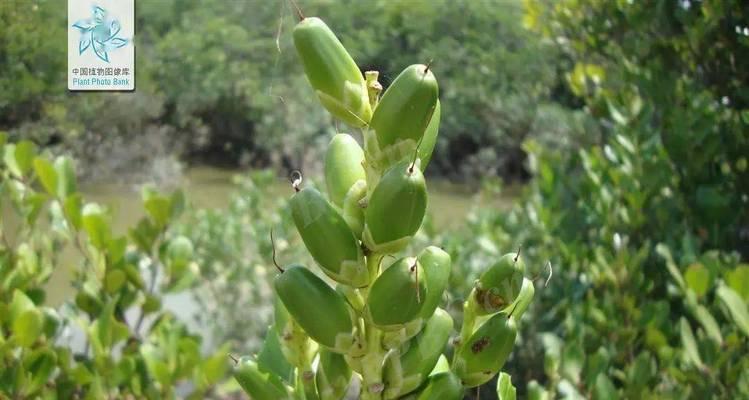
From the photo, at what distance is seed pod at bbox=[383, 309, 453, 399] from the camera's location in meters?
0.51

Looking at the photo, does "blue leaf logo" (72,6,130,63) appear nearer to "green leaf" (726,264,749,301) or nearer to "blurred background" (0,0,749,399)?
"blurred background" (0,0,749,399)

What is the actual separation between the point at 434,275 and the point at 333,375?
0.29 feet

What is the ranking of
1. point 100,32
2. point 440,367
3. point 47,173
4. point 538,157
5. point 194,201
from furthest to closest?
point 194,201 < point 538,157 < point 47,173 < point 100,32 < point 440,367

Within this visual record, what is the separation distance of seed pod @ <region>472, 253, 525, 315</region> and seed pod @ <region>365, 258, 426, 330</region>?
64 mm

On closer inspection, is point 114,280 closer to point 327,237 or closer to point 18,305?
point 18,305

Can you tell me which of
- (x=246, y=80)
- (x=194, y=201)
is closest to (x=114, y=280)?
(x=246, y=80)

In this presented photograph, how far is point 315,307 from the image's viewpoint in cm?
48

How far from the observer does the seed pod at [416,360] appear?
0.51m

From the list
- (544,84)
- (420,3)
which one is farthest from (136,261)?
(544,84)

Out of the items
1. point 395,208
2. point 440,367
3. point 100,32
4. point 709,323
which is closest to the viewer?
point 395,208

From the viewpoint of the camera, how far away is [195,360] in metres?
1.19

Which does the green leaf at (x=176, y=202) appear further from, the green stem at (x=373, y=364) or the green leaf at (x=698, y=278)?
the green stem at (x=373, y=364)

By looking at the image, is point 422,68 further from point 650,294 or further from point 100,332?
Answer: point 650,294

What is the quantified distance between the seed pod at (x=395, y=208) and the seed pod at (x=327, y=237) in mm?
12
